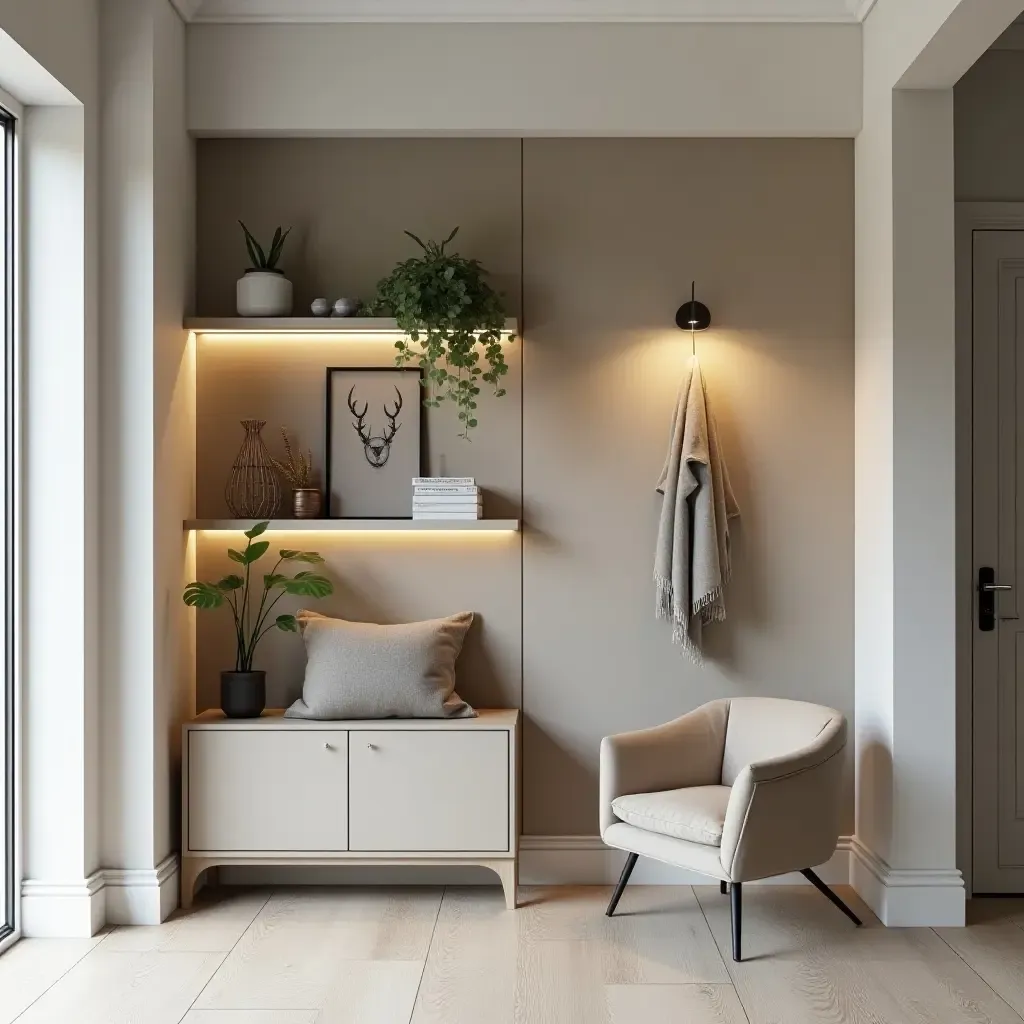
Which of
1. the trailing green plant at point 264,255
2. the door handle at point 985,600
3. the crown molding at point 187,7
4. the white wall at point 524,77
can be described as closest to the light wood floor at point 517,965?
the door handle at point 985,600

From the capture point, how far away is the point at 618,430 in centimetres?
404

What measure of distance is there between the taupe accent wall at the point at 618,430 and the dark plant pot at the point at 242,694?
0.22 m

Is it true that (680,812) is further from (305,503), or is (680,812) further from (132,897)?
(132,897)

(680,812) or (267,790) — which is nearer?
(680,812)

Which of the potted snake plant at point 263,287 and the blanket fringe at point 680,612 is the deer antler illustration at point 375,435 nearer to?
the potted snake plant at point 263,287

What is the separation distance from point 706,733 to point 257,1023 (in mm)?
1732

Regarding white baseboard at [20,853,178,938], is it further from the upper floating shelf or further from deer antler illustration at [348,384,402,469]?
the upper floating shelf

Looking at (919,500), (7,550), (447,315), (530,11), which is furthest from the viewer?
(530,11)

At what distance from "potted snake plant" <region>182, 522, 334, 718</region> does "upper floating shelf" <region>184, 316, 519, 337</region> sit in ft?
2.25

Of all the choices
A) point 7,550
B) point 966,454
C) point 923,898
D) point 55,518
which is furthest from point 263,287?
point 923,898

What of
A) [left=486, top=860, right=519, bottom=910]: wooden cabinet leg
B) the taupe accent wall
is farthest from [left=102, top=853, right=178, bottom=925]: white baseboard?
[left=486, top=860, right=519, bottom=910]: wooden cabinet leg

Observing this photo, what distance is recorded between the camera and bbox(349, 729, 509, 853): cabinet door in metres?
3.68

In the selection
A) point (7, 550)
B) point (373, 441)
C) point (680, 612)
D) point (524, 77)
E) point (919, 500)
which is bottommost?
point (680, 612)

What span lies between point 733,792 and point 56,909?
2073 mm
